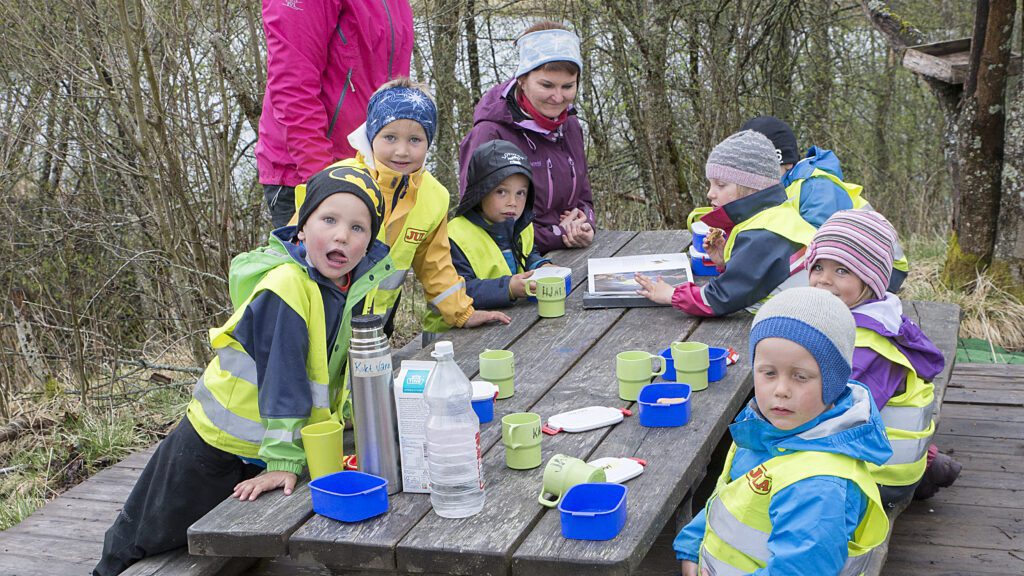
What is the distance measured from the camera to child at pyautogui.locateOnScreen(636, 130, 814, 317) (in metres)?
3.61

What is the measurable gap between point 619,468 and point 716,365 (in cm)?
72

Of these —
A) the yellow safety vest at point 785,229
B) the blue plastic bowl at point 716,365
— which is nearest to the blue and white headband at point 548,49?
the yellow safety vest at point 785,229

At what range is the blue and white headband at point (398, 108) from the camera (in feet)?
11.5

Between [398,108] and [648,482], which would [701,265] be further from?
[648,482]

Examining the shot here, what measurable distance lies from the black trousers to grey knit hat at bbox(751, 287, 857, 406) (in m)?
1.58

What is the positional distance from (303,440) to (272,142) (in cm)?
179

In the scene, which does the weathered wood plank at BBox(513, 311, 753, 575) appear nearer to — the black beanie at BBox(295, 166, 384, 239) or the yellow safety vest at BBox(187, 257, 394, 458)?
the yellow safety vest at BBox(187, 257, 394, 458)

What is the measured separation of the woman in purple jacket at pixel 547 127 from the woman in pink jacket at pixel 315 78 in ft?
2.22

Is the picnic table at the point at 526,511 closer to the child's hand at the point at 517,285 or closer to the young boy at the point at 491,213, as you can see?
the child's hand at the point at 517,285

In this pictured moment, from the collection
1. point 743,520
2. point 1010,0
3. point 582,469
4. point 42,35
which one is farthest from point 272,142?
point 1010,0

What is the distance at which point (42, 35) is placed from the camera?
6559 mm

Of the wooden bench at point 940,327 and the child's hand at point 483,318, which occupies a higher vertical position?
the child's hand at point 483,318

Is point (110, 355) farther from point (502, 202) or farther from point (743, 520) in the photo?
point (743, 520)

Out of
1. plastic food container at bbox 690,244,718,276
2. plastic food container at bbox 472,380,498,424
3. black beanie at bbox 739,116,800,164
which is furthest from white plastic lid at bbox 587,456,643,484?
black beanie at bbox 739,116,800,164
